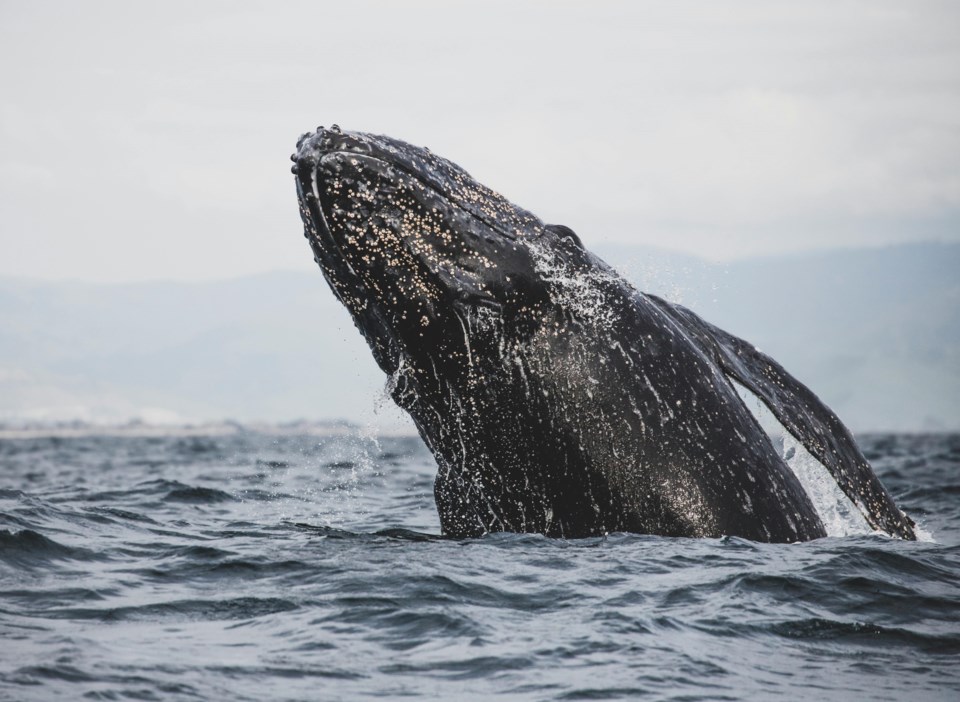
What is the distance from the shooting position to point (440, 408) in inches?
362

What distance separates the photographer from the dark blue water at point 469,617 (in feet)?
22.0

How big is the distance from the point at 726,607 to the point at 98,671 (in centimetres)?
398

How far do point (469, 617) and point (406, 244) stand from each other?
256 centimetres

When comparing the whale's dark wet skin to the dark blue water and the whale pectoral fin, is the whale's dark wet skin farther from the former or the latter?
the dark blue water

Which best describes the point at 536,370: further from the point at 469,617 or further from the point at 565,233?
the point at 469,617

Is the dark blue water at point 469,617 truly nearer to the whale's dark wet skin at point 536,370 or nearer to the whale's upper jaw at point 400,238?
the whale's dark wet skin at point 536,370

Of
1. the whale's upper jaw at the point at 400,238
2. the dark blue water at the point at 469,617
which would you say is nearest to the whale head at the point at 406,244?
the whale's upper jaw at the point at 400,238

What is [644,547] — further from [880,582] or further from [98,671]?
[98,671]

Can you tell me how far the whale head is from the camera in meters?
8.59

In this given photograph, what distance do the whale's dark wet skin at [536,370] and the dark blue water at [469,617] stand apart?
0.38m

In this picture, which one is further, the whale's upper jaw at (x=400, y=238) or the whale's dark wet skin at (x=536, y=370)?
the whale's dark wet skin at (x=536, y=370)

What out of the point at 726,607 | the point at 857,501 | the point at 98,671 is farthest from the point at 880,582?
the point at 98,671

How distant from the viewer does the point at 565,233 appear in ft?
31.4

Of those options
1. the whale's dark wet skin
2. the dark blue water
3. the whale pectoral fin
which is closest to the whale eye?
the whale's dark wet skin
